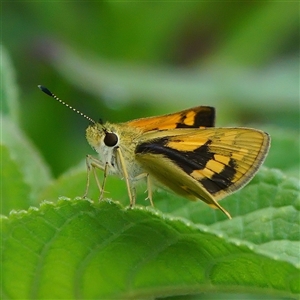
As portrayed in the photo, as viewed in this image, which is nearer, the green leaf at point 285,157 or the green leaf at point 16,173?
the green leaf at point 16,173

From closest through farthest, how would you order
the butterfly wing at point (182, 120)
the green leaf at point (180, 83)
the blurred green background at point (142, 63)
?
the butterfly wing at point (182, 120), the blurred green background at point (142, 63), the green leaf at point (180, 83)

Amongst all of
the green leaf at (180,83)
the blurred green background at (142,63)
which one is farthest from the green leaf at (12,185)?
the green leaf at (180,83)

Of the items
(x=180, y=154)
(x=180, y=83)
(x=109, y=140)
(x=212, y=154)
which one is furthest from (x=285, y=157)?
(x=180, y=83)

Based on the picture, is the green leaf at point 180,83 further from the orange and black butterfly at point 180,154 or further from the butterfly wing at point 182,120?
the orange and black butterfly at point 180,154

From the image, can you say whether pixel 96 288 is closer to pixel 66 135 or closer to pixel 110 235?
pixel 110 235

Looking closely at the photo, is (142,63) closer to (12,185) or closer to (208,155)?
(208,155)
